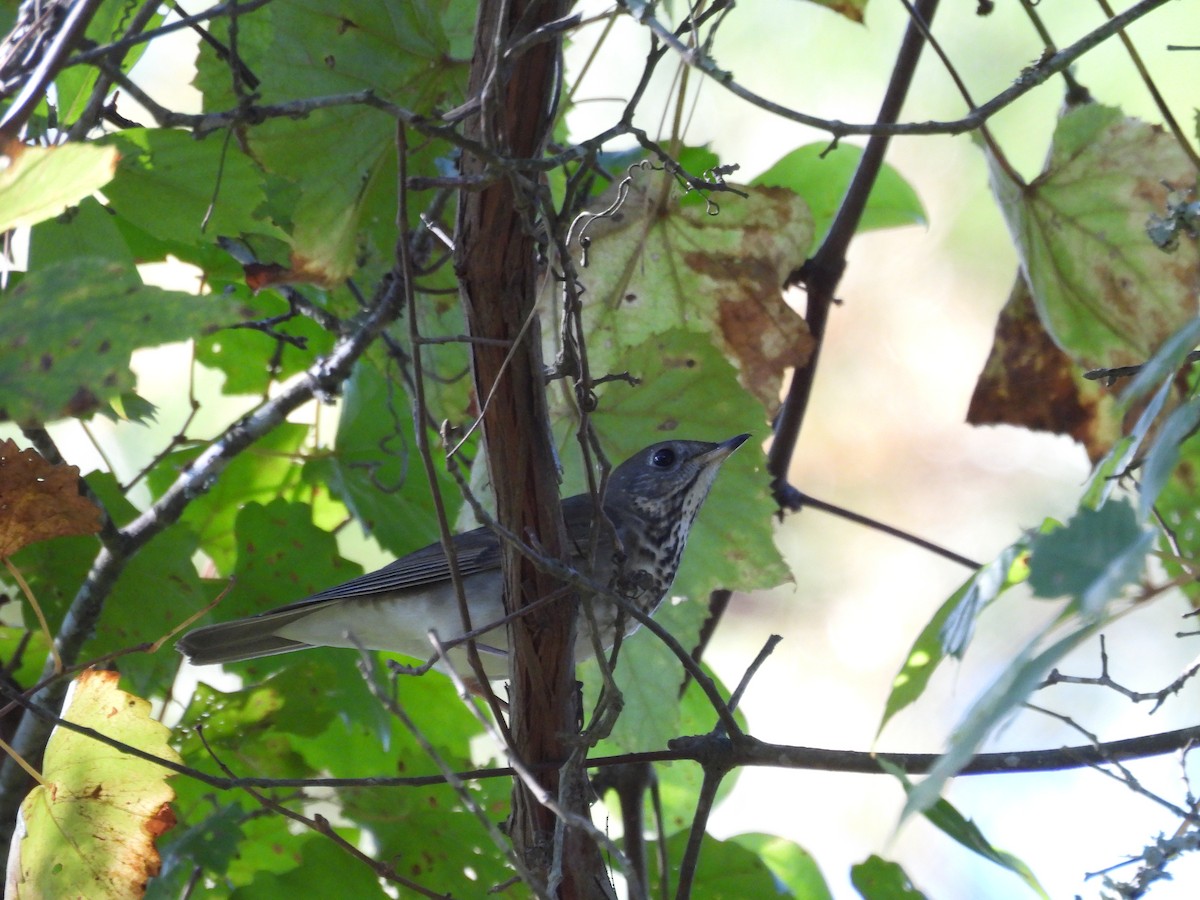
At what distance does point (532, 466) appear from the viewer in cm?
165

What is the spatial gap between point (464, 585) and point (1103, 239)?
152cm

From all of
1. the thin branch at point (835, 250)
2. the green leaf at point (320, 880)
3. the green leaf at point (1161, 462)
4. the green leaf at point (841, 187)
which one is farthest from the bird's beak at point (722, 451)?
the green leaf at point (1161, 462)

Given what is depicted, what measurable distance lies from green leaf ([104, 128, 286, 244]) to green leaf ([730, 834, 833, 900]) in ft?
5.58

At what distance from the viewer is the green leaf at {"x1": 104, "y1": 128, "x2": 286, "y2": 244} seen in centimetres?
214

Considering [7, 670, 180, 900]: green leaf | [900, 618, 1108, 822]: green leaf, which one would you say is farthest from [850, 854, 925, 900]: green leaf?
[900, 618, 1108, 822]: green leaf

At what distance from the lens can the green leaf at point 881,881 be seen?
7.29 ft

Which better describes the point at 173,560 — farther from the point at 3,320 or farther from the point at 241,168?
the point at 3,320

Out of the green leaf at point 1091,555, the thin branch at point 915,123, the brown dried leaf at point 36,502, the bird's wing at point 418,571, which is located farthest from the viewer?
the bird's wing at point 418,571

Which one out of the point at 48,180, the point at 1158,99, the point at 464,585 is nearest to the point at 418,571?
the point at 464,585

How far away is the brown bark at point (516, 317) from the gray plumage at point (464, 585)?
71 cm

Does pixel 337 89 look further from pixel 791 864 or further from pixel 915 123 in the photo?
pixel 791 864

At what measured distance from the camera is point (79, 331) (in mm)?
1069

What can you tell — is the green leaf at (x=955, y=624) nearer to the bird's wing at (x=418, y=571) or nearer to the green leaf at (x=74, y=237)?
the bird's wing at (x=418, y=571)

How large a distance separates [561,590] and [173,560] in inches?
47.0
